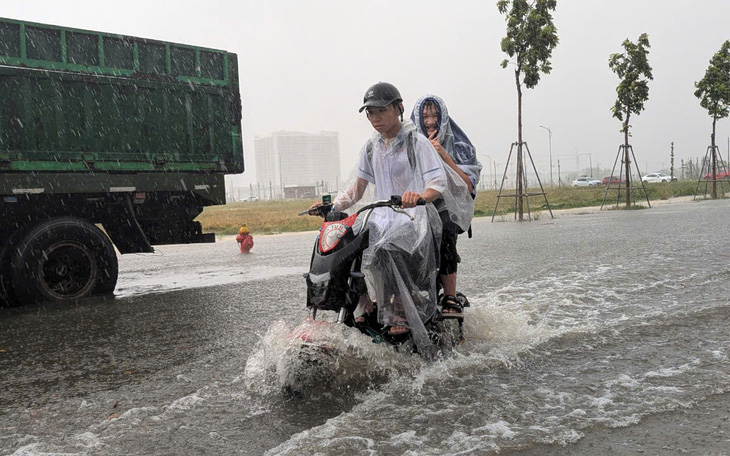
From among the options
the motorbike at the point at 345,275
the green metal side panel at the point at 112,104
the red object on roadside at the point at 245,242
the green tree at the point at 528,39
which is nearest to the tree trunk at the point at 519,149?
the green tree at the point at 528,39

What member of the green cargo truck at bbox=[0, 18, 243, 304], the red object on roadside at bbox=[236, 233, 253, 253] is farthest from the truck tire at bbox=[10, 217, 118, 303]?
the red object on roadside at bbox=[236, 233, 253, 253]

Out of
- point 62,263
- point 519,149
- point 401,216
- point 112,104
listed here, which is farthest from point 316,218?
point 401,216

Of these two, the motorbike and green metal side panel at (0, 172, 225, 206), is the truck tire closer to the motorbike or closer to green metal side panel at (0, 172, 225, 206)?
green metal side panel at (0, 172, 225, 206)

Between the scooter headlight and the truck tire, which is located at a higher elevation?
the scooter headlight

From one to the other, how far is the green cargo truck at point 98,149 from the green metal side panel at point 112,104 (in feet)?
0.04

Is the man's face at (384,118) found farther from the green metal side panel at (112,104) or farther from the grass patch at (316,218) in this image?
the grass patch at (316,218)

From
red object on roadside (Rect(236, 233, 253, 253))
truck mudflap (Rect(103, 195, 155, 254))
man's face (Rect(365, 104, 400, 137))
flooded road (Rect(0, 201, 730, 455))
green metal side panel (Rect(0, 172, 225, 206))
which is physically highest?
man's face (Rect(365, 104, 400, 137))

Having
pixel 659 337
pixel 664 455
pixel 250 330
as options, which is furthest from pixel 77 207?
pixel 664 455

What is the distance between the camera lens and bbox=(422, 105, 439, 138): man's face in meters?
5.32

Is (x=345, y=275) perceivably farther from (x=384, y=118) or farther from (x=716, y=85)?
(x=716, y=85)

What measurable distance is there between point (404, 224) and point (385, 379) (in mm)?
938

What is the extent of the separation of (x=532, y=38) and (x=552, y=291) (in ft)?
54.3

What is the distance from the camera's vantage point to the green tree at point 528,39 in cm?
2206

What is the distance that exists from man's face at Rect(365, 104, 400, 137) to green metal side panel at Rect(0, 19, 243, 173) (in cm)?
497
